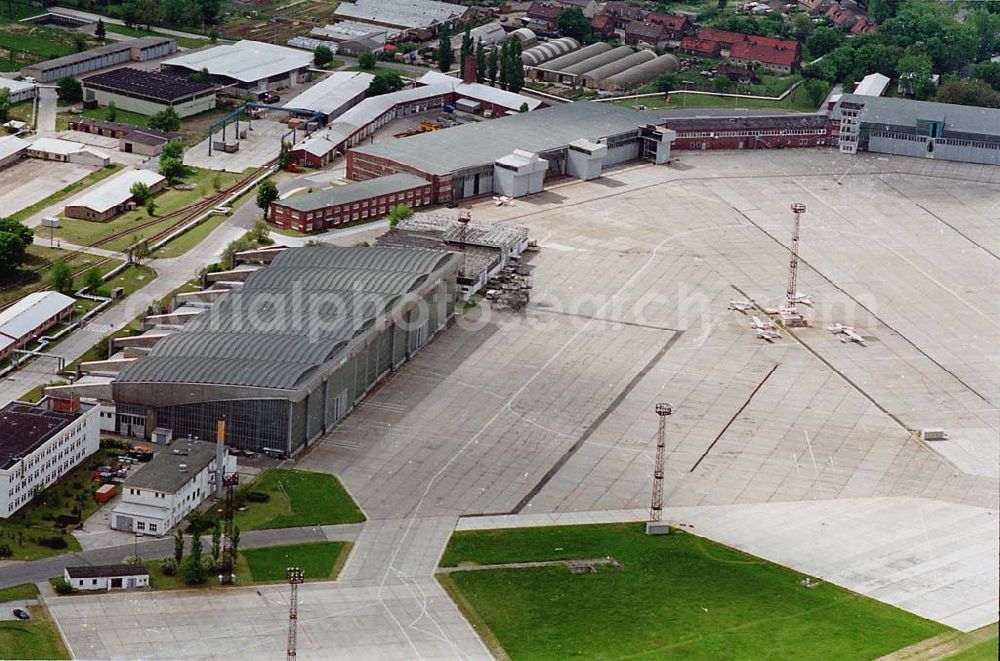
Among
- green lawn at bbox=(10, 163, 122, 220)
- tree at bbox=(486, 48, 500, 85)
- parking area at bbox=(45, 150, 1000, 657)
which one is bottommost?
parking area at bbox=(45, 150, 1000, 657)

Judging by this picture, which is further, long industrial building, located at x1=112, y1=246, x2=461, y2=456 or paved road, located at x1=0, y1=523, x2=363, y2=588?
long industrial building, located at x1=112, y1=246, x2=461, y2=456

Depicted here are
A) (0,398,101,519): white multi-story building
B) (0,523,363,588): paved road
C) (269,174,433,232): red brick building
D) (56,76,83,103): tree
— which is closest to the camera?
(0,523,363,588): paved road

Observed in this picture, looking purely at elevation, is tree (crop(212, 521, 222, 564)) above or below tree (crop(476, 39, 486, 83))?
below

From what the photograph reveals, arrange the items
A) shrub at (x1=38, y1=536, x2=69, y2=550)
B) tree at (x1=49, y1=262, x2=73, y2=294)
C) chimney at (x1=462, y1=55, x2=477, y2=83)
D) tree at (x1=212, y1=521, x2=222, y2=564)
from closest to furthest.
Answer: tree at (x1=212, y1=521, x2=222, y2=564) → shrub at (x1=38, y1=536, x2=69, y2=550) → tree at (x1=49, y1=262, x2=73, y2=294) → chimney at (x1=462, y1=55, x2=477, y2=83)

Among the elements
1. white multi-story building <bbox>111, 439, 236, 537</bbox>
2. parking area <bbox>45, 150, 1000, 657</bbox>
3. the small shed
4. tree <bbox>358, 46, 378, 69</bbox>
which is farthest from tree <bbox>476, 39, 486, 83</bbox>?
the small shed

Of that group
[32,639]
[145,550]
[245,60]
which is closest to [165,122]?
[245,60]

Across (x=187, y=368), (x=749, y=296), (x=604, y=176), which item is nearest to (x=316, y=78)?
(x=604, y=176)

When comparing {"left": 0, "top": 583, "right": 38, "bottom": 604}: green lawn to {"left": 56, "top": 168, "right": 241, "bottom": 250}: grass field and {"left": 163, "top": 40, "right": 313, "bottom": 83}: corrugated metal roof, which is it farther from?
{"left": 163, "top": 40, "right": 313, "bottom": 83}: corrugated metal roof

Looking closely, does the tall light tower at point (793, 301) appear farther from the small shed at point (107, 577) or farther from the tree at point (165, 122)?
the tree at point (165, 122)
